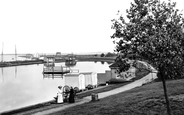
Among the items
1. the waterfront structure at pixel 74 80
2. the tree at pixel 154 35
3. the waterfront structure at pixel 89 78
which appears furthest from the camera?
the waterfront structure at pixel 89 78

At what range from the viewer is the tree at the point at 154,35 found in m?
6.91

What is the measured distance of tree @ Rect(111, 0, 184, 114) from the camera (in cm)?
691

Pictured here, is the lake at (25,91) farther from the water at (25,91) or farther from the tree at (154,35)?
the tree at (154,35)

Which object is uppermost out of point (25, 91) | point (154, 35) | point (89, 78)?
point (154, 35)

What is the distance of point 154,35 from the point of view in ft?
22.6

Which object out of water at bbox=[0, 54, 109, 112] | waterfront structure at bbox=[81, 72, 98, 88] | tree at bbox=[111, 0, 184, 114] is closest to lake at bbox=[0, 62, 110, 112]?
water at bbox=[0, 54, 109, 112]

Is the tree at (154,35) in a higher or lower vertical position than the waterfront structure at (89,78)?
higher

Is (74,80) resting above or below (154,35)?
below

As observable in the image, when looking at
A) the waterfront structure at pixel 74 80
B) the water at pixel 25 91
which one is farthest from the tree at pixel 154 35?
the water at pixel 25 91

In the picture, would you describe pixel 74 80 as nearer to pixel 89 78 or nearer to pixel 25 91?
pixel 89 78

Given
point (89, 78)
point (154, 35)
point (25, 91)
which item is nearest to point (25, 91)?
point (25, 91)

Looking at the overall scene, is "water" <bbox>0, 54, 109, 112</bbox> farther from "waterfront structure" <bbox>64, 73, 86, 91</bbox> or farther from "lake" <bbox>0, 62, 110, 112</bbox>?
"waterfront structure" <bbox>64, 73, 86, 91</bbox>

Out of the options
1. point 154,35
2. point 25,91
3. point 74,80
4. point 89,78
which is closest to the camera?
point 154,35

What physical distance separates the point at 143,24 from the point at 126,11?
899 mm
